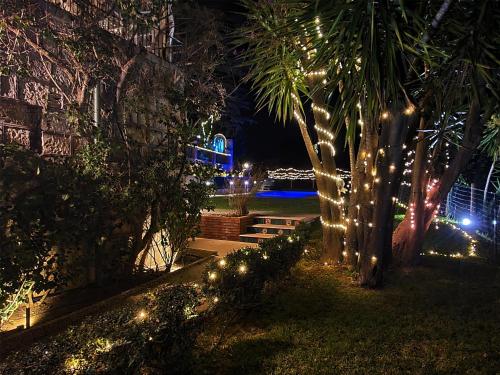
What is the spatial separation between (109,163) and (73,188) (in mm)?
1126

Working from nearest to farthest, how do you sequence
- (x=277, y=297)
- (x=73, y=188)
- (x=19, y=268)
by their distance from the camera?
(x=19, y=268)
(x=73, y=188)
(x=277, y=297)

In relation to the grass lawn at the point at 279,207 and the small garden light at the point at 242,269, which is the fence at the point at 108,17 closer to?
the small garden light at the point at 242,269

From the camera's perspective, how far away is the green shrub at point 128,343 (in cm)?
249

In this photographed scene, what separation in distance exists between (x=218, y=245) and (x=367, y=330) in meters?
4.60

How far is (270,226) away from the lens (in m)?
9.18

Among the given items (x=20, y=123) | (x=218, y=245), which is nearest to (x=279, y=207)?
(x=218, y=245)

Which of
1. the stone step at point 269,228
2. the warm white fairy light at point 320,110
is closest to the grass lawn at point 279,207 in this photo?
the stone step at point 269,228

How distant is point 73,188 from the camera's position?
4340 millimetres

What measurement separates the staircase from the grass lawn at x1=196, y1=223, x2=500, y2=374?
275 cm

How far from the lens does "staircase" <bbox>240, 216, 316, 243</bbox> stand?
8.84 m

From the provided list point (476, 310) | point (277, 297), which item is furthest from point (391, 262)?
point (277, 297)

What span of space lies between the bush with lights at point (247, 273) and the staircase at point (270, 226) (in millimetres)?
2809

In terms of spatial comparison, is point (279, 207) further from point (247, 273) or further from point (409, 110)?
point (247, 273)

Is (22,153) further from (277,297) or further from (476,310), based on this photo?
(476,310)
